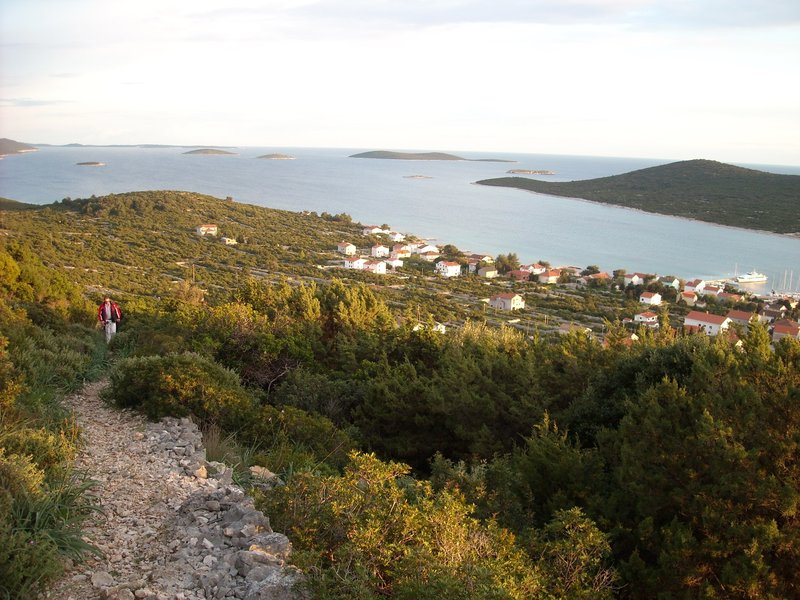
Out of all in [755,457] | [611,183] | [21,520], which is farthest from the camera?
[611,183]

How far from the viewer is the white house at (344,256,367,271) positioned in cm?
5257

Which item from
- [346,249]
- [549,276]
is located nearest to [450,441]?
[549,276]

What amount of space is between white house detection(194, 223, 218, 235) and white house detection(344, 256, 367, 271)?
13.3 metres

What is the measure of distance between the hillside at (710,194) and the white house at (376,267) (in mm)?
52849

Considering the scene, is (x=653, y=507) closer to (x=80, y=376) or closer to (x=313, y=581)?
(x=313, y=581)

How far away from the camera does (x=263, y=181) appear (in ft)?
433

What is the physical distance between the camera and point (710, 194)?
94.8 meters

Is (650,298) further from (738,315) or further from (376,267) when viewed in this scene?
(376,267)

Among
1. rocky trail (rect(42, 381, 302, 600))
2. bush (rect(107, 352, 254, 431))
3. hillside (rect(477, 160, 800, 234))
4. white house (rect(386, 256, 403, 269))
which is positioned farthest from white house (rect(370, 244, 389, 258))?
rocky trail (rect(42, 381, 302, 600))

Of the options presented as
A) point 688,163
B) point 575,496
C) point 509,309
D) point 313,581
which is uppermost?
point 688,163

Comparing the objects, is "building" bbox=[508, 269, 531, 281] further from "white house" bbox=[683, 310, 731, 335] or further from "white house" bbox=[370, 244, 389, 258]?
"white house" bbox=[683, 310, 731, 335]

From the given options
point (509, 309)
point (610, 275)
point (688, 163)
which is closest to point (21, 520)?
point (509, 309)

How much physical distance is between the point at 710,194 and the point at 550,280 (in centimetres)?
5495

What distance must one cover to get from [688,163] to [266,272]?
88.1m
